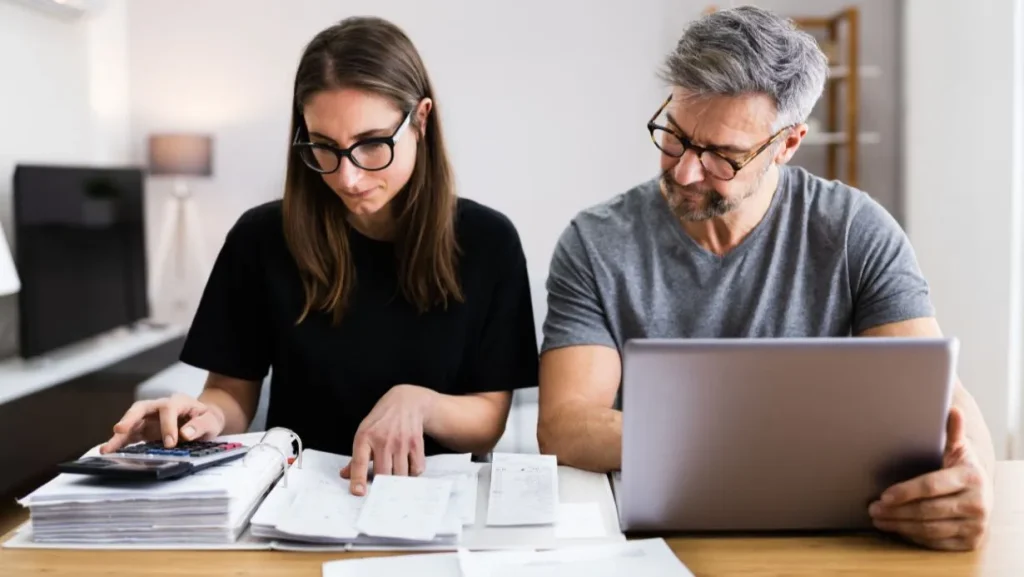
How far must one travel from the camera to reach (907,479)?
3.56 ft

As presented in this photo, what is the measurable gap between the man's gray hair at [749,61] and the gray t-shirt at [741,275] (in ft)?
0.60

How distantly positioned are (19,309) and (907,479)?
9.73 feet

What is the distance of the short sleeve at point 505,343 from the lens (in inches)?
65.5

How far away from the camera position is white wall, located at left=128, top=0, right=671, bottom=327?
481cm

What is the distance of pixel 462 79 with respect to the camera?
191 inches

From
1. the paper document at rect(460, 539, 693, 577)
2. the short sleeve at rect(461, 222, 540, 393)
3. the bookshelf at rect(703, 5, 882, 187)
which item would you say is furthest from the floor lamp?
the paper document at rect(460, 539, 693, 577)

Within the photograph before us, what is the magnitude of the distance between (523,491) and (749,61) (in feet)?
2.38

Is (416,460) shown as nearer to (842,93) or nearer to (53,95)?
(53,95)

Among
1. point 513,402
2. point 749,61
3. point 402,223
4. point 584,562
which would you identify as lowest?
point 513,402

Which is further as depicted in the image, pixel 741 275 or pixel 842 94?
pixel 842 94

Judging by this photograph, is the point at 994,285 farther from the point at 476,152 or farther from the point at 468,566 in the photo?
the point at 468,566

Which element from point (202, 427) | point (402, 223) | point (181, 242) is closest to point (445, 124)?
point (181, 242)

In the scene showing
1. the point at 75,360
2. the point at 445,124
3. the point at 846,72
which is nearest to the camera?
the point at 75,360

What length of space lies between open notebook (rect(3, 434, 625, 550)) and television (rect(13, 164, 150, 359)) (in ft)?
7.91
